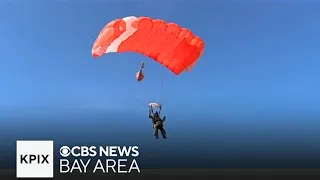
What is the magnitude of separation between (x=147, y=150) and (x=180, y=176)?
0.77 meters

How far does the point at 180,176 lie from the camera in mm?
7254

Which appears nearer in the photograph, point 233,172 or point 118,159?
point 118,159

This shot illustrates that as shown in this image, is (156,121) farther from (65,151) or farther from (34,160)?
(34,160)

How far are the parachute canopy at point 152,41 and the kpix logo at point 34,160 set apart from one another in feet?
5.86

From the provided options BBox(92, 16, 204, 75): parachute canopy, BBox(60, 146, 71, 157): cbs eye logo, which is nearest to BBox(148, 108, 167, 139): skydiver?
BBox(92, 16, 204, 75): parachute canopy

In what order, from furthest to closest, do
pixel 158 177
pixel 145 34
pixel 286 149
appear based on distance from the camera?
pixel 286 149
pixel 158 177
pixel 145 34

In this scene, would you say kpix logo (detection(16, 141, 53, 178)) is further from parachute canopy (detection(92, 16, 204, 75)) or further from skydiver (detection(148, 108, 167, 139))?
parachute canopy (detection(92, 16, 204, 75))

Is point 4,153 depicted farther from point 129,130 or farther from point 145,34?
point 145,34

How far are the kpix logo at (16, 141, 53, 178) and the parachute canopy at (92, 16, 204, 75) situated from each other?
1787mm

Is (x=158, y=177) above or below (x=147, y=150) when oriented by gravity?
below

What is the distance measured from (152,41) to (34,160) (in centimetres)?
241

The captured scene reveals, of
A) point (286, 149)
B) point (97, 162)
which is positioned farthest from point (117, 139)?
point (286, 149)

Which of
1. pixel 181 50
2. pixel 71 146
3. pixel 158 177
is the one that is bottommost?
pixel 158 177

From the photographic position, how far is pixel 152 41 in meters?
5.29
